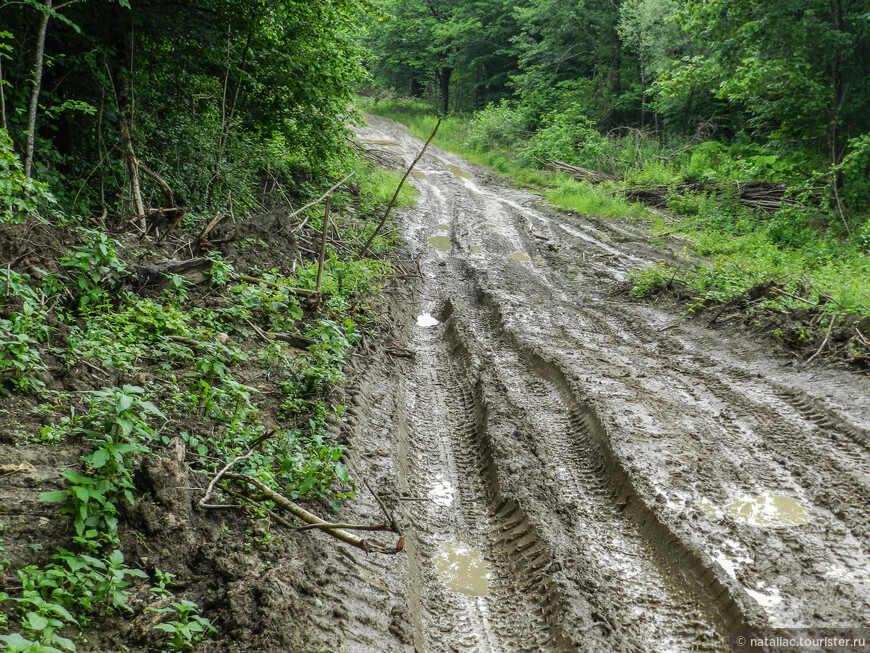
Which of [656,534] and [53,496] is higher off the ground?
[53,496]

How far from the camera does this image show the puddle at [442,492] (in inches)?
192

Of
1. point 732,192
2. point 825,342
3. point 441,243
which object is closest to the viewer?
point 825,342

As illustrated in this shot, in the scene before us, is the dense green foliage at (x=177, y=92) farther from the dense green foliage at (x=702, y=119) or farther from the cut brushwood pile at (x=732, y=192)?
the cut brushwood pile at (x=732, y=192)

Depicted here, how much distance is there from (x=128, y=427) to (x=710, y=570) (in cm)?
373

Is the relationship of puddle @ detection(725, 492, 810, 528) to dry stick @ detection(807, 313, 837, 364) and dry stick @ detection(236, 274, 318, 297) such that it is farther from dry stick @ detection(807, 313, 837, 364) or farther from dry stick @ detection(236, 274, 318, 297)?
dry stick @ detection(236, 274, 318, 297)

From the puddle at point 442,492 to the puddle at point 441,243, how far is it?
29.3 ft

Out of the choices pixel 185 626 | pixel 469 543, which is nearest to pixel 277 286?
pixel 469 543

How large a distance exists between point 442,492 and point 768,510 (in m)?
2.66

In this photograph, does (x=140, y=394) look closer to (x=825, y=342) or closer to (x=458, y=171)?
(x=825, y=342)

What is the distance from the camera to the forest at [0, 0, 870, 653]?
111 inches

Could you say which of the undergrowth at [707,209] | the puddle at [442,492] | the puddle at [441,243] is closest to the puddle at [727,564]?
the puddle at [442,492]

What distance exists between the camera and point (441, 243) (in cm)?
1405

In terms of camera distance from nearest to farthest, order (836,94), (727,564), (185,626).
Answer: (185,626) < (727,564) < (836,94)

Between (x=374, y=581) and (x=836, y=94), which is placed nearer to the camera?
(x=374, y=581)
